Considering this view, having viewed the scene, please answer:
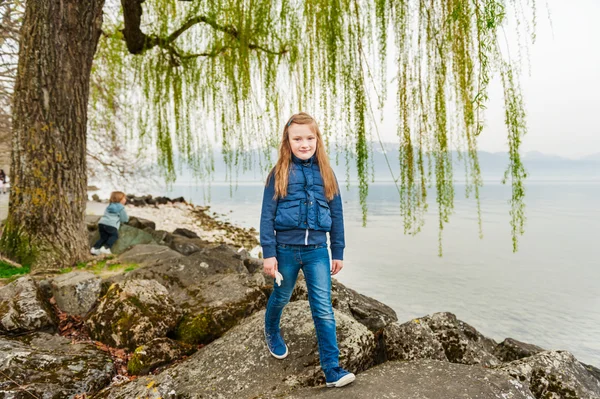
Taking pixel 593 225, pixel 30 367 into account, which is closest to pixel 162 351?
pixel 30 367

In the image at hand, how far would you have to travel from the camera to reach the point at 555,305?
652 centimetres

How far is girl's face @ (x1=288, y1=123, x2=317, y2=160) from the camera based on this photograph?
1941mm

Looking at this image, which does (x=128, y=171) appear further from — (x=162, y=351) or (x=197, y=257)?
(x=162, y=351)

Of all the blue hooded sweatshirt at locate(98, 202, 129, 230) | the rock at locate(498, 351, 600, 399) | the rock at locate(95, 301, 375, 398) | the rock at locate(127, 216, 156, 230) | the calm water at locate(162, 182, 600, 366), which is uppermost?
the blue hooded sweatshirt at locate(98, 202, 129, 230)

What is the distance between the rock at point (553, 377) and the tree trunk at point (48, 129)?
4.00m

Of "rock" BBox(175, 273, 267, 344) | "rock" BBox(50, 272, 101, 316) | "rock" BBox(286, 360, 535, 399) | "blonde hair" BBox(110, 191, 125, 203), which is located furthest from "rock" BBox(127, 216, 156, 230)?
"rock" BBox(286, 360, 535, 399)

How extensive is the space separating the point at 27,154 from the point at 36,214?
1.91 ft

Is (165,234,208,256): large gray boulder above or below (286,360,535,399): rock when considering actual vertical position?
below

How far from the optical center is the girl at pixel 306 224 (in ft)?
6.19

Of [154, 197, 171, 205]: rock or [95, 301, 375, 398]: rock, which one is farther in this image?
[154, 197, 171, 205]: rock

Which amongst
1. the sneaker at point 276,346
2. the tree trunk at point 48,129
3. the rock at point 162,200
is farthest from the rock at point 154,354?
the rock at point 162,200

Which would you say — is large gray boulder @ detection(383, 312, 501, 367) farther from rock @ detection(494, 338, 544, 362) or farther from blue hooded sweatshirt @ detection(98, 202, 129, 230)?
blue hooded sweatshirt @ detection(98, 202, 129, 230)

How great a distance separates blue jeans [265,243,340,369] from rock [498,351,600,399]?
97 centimetres

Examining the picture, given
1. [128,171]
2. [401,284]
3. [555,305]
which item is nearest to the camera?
[555,305]
